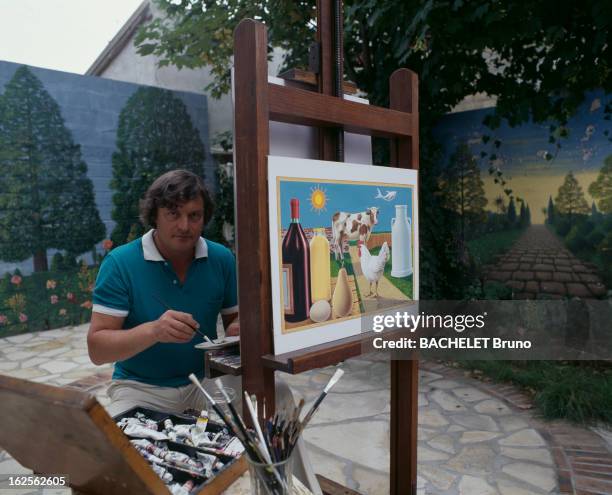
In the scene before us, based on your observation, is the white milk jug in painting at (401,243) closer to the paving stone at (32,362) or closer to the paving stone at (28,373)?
the paving stone at (28,373)

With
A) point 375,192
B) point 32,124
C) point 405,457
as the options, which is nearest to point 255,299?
point 375,192

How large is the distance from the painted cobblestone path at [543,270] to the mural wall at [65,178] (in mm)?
4458

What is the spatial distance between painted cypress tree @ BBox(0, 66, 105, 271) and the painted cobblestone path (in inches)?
184

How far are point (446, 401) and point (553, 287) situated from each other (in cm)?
174

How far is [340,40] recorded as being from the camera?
5.31 feet

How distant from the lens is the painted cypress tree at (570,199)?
4.41m

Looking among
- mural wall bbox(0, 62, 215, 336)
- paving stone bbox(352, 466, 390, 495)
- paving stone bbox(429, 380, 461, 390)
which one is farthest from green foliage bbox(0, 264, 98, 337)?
paving stone bbox(352, 466, 390, 495)

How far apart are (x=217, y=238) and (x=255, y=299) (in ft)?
19.0

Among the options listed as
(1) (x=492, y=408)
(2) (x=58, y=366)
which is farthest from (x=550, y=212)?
(2) (x=58, y=366)

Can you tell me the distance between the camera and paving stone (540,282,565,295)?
181 inches

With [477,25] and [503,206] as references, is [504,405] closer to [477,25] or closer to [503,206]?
[503,206]

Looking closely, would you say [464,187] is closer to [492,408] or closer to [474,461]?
[492,408]

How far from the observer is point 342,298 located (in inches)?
60.6

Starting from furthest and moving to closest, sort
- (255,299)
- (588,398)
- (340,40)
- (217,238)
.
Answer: (217,238)
(588,398)
(340,40)
(255,299)
